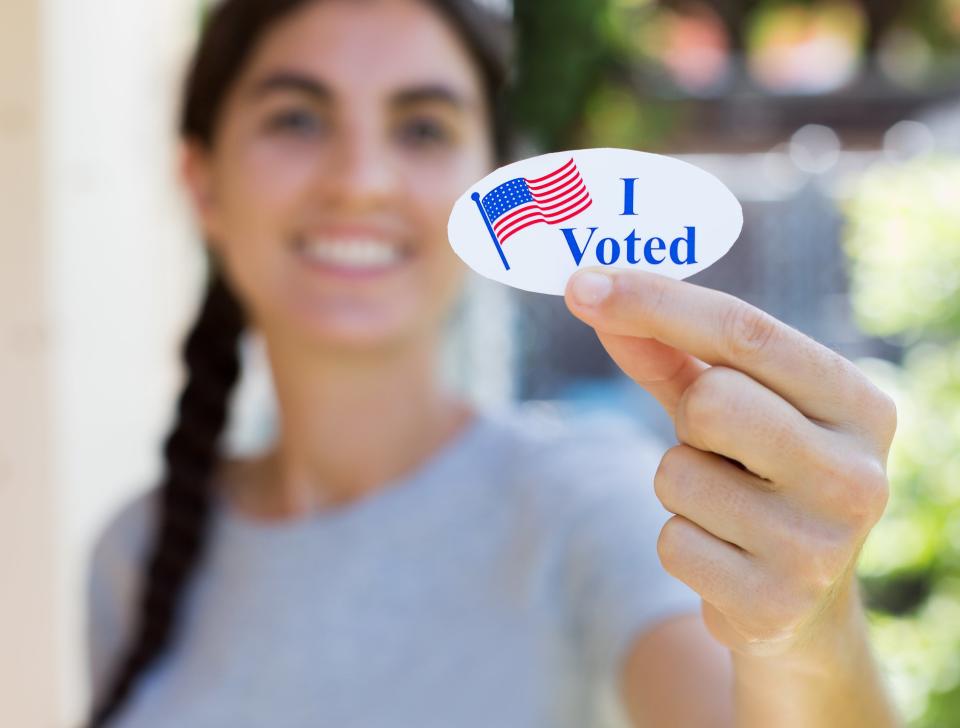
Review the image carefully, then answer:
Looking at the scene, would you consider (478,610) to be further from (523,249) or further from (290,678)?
(523,249)

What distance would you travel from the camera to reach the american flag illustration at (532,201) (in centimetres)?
76

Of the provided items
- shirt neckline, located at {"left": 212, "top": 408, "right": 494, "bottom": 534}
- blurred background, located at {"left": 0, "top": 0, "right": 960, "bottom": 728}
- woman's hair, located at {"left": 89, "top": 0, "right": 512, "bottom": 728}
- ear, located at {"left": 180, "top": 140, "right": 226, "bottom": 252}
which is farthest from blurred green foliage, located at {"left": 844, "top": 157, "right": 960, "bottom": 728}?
ear, located at {"left": 180, "top": 140, "right": 226, "bottom": 252}

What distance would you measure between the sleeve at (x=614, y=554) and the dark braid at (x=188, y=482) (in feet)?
1.77

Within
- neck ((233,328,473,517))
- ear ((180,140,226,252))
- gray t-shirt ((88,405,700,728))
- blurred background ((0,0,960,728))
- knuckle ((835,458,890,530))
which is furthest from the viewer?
blurred background ((0,0,960,728))

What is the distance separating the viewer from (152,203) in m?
3.33

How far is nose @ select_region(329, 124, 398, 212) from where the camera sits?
3.99 ft

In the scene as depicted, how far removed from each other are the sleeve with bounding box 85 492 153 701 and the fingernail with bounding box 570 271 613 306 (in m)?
1.03

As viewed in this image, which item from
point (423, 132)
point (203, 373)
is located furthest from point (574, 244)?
point (203, 373)

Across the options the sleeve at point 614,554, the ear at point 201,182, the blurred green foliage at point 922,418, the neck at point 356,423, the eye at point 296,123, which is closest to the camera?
the sleeve at point 614,554

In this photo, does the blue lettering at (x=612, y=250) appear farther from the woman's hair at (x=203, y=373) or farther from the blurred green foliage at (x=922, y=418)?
the blurred green foliage at (x=922, y=418)

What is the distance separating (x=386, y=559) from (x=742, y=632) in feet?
2.22

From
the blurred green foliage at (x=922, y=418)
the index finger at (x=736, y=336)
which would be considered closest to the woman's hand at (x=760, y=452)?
the index finger at (x=736, y=336)

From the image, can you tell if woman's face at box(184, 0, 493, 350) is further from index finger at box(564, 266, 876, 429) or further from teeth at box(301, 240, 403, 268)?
index finger at box(564, 266, 876, 429)

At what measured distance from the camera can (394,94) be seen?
126 cm
